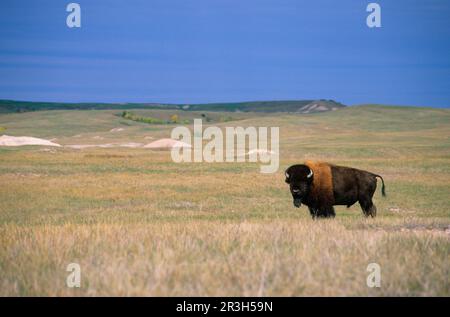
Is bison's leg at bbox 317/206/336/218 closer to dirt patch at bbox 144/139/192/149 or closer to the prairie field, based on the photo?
the prairie field

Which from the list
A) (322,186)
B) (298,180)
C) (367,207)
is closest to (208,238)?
(298,180)

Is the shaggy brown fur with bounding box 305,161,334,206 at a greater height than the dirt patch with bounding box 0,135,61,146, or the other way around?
the shaggy brown fur with bounding box 305,161,334,206

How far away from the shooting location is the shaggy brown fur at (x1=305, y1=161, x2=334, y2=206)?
15859 mm

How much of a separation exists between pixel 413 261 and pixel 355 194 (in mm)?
8319

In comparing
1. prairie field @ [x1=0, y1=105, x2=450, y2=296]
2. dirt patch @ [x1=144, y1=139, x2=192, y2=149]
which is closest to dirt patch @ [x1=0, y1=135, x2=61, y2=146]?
dirt patch @ [x1=144, y1=139, x2=192, y2=149]

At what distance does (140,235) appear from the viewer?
11.4 metres

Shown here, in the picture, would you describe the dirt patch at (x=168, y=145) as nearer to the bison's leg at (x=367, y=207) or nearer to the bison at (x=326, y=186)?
the bison's leg at (x=367, y=207)

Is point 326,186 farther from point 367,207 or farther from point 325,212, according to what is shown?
point 367,207

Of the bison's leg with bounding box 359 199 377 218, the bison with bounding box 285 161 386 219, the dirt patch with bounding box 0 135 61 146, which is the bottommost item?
the dirt patch with bounding box 0 135 61 146

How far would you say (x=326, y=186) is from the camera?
52.4 ft

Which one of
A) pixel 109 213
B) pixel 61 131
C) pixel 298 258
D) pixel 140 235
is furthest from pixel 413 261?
pixel 61 131

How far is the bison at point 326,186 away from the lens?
1545 centimetres

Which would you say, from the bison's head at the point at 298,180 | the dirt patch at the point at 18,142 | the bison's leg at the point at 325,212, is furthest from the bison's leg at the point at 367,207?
the dirt patch at the point at 18,142

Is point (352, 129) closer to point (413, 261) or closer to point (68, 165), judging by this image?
point (68, 165)
